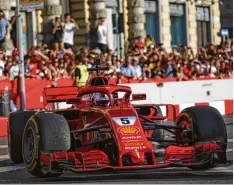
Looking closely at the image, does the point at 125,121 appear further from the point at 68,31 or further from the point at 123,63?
the point at 68,31

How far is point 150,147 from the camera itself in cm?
1170

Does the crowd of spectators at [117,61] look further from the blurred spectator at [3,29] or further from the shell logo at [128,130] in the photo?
the shell logo at [128,130]

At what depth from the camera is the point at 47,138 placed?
11773 millimetres

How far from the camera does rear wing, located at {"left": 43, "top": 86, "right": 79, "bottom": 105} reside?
14.0m

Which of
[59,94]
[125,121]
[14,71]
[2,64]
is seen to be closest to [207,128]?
[125,121]

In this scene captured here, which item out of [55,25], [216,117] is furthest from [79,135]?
[55,25]

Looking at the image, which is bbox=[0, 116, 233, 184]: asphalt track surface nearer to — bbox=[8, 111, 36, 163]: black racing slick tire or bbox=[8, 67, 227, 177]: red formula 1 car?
bbox=[8, 67, 227, 177]: red formula 1 car

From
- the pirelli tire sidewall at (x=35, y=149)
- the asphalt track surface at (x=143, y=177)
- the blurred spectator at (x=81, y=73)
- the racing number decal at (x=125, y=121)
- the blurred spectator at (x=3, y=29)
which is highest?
the blurred spectator at (x=3, y=29)

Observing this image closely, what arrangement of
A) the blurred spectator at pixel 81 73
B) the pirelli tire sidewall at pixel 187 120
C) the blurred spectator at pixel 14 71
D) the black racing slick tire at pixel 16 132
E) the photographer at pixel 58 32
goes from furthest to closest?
1. the photographer at pixel 58 32
2. the blurred spectator at pixel 14 71
3. the blurred spectator at pixel 81 73
4. the black racing slick tire at pixel 16 132
5. the pirelli tire sidewall at pixel 187 120

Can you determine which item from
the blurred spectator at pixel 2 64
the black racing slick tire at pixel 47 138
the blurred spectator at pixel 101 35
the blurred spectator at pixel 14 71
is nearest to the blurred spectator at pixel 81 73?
the blurred spectator at pixel 14 71

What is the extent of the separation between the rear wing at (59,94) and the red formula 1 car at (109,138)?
61 centimetres

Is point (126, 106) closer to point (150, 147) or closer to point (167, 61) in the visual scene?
point (150, 147)

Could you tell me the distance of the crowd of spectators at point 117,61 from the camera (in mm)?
25167

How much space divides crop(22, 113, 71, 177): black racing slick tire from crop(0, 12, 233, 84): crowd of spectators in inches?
409
